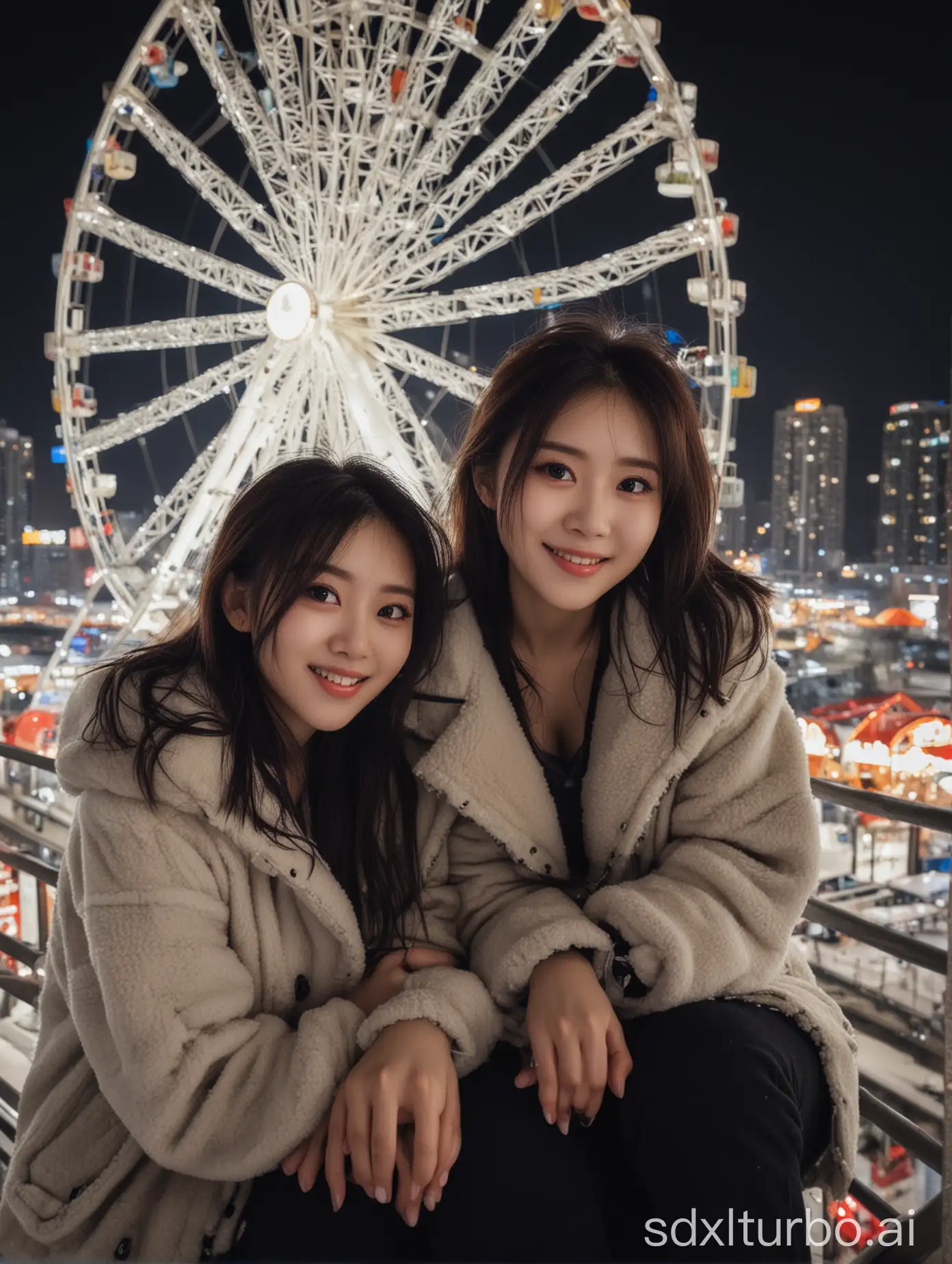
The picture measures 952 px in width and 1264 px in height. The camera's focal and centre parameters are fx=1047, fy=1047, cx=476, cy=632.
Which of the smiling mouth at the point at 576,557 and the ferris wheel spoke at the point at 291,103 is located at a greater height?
the ferris wheel spoke at the point at 291,103

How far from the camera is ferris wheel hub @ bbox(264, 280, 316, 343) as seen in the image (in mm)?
6984

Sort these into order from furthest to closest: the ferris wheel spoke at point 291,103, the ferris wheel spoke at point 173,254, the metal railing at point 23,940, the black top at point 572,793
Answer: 1. the ferris wheel spoke at point 173,254
2. the ferris wheel spoke at point 291,103
3. the metal railing at point 23,940
4. the black top at point 572,793

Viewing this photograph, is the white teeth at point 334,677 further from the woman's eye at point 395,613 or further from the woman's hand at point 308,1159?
the woman's hand at point 308,1159

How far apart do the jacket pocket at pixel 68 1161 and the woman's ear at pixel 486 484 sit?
3.07ft

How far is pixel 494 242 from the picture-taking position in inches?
278

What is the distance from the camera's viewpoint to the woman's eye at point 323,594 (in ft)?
4.50

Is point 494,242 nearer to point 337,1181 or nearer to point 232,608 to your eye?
point 232,608

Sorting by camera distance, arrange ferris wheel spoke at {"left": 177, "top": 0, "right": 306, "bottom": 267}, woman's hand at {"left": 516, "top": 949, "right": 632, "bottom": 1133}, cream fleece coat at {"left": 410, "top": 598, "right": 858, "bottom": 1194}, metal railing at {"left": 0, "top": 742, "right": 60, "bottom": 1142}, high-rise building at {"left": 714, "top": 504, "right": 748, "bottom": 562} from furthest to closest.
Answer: high-rise building at {"left": 714, "top": 504, "right": 748, "bottom": 562}
ferris wheel spoke at {"left": 177, "top": 0, "right": 306, "bottom": 267}
metal railing at {"left": 0, "top": 742, "right": 60, "bottom": 1142}
cream fleece coat at {"left": 410, "top": 598, "right": 858, "bottom": 1194}
woman's hand at {"left": 516, "top": 949, "right": 632, "bottom": 1133}

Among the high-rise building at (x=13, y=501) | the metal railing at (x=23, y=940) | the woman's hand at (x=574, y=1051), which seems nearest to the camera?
the woman's hand at (x=574, y=1051)

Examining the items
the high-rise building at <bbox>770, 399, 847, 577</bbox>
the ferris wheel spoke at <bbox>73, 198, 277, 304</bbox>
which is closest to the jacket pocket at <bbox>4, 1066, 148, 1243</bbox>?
the ferris wheel spoke at <bbox>73, 198, 277, 304</bbox>

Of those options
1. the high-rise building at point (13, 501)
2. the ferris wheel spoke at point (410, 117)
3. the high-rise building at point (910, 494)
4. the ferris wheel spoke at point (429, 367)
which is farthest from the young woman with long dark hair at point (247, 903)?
the high-rise building at point (910, 494)

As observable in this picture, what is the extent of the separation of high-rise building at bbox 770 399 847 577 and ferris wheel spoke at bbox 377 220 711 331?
49.9 feet

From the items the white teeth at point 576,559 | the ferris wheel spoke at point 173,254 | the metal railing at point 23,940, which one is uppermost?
the ferris wheel spoke at point 173,254

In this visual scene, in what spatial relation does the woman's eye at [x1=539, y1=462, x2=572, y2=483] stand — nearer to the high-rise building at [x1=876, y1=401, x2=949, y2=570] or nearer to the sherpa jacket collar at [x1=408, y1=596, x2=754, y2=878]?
the sherpa jacket collar at [x1=408, y1=596, x2=754, y2=878]
